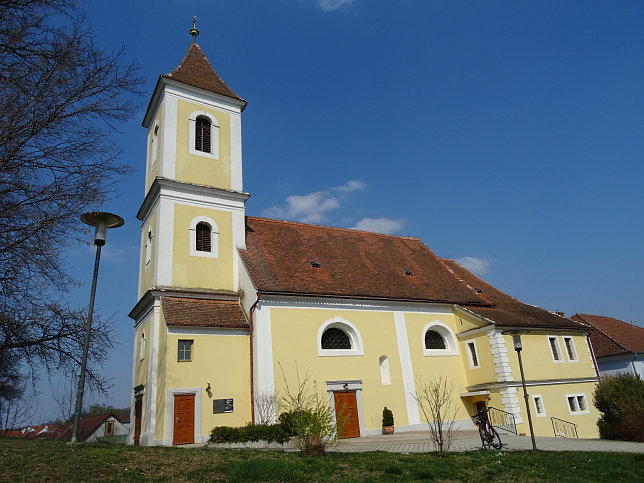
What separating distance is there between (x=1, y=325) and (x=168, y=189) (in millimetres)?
10939

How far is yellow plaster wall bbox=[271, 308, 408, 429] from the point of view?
19.4m

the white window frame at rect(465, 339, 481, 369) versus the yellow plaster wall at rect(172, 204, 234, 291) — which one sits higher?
the yellow plaster wall at rect(172, 204, 234, 291)

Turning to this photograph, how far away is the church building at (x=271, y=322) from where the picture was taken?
1838 cm

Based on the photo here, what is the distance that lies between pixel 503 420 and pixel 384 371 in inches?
222

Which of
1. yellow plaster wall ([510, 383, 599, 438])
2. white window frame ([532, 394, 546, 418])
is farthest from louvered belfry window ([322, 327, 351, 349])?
white window frame ([532, 394, 546, 418])

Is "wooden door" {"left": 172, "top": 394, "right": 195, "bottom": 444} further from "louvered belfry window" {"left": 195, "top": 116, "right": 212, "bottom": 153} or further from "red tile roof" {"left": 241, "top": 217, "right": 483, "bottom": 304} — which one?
"louvered belfry window" {"left": 195, "top": 116, "right": 212, "bottom": 153}

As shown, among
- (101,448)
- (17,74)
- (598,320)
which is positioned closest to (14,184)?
(17,74)

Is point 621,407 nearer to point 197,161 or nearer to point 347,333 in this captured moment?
point 347,333

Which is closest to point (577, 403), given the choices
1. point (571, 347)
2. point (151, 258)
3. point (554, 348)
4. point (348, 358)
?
point (554, 348)

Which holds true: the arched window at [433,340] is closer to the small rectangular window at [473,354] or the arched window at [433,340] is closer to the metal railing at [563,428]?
the small rectangular window at [473,354]

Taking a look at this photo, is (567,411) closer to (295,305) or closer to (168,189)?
(295,305)

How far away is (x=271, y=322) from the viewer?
19.5 meters

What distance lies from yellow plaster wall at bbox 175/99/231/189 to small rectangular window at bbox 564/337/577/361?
19416mm

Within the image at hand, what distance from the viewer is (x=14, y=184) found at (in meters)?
9.36
